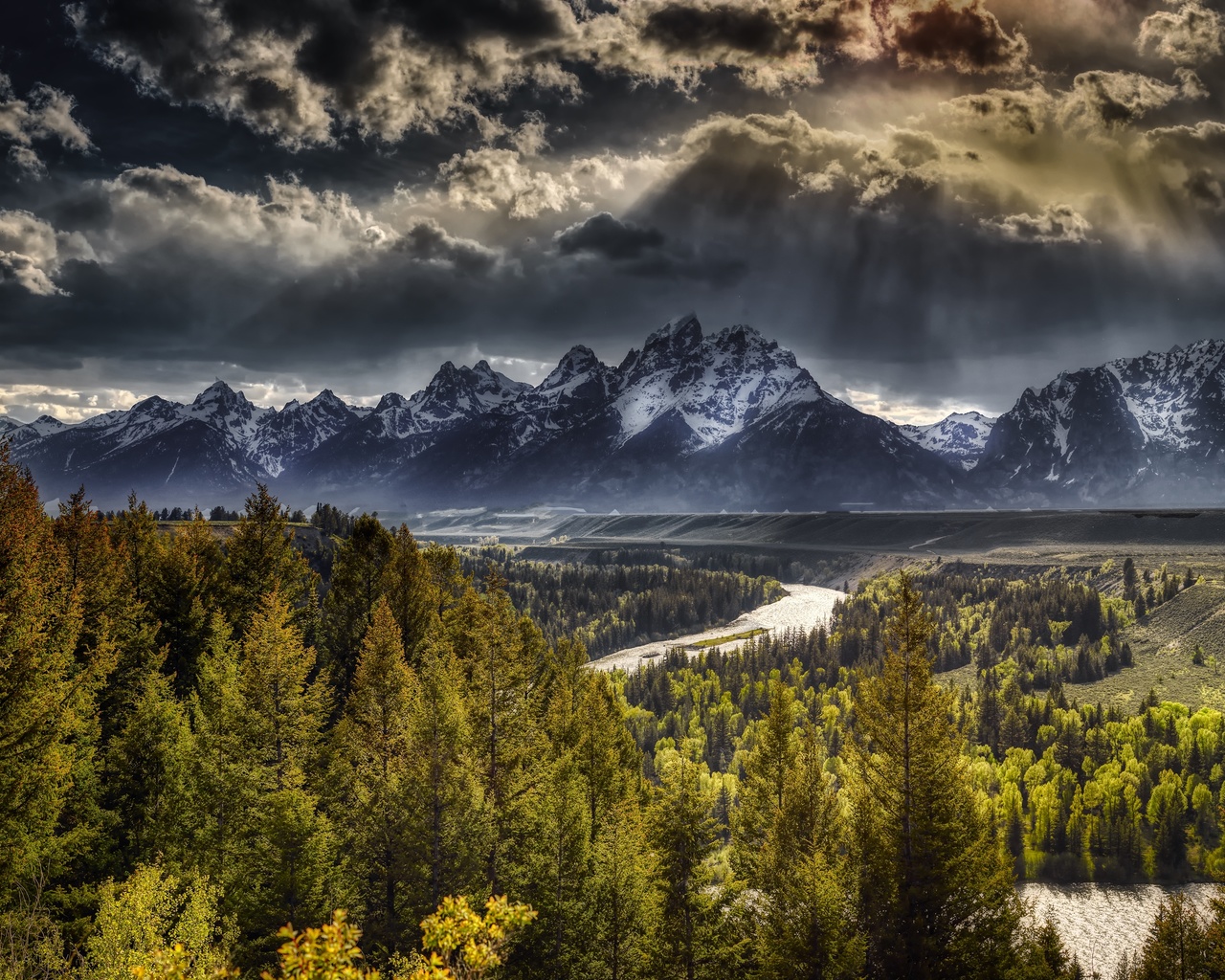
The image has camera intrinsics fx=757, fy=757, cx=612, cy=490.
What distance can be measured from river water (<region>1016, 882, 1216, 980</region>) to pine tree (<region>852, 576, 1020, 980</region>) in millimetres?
41117

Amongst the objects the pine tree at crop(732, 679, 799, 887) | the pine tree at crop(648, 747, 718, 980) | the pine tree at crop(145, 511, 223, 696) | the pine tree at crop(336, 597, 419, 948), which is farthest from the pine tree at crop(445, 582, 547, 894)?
the pine tree at crop(145, 511, 223, 696)

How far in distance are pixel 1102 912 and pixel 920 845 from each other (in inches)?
2250

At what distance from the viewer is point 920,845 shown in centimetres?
3372

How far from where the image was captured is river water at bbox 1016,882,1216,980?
65.5 meters

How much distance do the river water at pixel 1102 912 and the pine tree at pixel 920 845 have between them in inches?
1619

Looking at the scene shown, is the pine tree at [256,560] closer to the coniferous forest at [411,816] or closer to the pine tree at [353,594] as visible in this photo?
the pine tree at [353,594]

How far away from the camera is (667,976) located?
33125 millimetres

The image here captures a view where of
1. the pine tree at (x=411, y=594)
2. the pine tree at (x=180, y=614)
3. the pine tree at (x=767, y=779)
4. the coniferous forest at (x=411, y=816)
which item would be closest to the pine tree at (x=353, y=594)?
the pine tree at (x=411, y=594)

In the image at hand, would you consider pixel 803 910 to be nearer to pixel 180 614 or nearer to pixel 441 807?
pixel 441 807

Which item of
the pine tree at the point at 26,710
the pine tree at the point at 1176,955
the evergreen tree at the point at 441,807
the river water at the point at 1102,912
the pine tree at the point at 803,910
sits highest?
the pine tree at the point at 26,710

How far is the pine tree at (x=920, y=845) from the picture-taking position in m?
32.9

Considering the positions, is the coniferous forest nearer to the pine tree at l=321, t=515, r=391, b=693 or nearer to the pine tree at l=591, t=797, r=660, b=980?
the pine tree at l=591, t=797, r=660, b=980

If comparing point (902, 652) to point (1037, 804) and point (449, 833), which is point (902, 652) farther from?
point (1037, 804)

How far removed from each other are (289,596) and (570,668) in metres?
22.3
